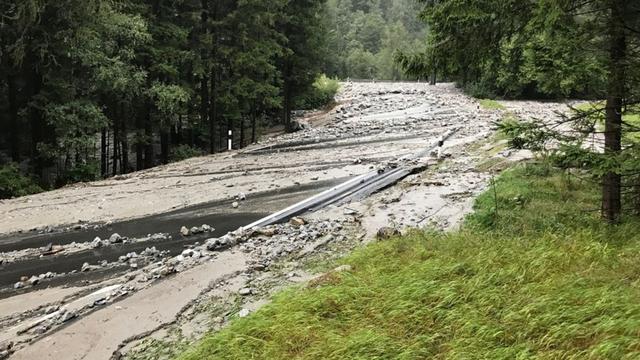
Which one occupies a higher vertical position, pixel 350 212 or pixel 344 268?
pixel 344 268

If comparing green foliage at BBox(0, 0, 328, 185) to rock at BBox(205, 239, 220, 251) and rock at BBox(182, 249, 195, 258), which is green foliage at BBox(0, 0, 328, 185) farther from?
rock at BBox(182, 249, 195, 258)

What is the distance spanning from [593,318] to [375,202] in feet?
30.9

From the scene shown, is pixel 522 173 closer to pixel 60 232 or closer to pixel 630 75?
pixel 630 75

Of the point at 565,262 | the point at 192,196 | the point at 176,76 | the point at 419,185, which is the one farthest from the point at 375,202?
the point at 176,76

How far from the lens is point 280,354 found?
5227mm

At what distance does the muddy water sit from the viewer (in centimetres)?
981

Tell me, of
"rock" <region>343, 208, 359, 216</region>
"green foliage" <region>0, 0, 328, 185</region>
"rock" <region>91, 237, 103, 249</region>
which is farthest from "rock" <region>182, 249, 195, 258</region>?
"green foliage" <region>0, 0, 328, 185</region>

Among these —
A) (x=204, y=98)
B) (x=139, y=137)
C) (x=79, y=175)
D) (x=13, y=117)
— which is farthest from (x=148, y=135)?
(x=13, y=117)

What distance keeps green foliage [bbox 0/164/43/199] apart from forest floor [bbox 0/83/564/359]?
1.45m

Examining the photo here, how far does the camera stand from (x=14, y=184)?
1756 centimetres

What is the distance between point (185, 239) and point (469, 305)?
7726mm

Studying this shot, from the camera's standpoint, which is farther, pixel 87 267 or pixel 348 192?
pixel 348 192

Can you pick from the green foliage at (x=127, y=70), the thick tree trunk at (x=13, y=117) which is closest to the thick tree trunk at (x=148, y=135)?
the green foliage at (x=127, y=70)

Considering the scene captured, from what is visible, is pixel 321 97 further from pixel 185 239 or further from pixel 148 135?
pixel 185 239
